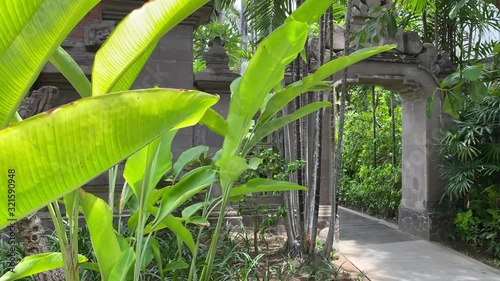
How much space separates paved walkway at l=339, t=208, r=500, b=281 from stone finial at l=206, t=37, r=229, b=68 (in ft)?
10.1

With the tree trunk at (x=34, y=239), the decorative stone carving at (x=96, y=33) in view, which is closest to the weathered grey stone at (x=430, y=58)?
the decorative stone carving at (x=96, y=33)

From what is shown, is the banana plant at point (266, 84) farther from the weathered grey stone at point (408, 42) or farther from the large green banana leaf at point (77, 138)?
the weathered grey stone at point (408, 42)

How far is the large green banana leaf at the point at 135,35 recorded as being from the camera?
48.2 inches

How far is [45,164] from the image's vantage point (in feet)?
3.25

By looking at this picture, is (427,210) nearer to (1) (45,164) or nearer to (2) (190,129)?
(2) (190,129)

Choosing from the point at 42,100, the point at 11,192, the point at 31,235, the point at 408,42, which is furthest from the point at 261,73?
the point at 408,42

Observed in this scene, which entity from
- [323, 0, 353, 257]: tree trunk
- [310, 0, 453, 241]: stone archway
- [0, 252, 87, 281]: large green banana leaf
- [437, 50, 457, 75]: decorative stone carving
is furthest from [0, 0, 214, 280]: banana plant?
[437, 50, 457, 75]: decorative stone carving

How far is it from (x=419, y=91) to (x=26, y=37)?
7.34 metres

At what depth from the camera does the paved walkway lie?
5.29 meters

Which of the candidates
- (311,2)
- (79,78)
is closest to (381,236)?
(311,2)

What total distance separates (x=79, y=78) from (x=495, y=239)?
666 cm

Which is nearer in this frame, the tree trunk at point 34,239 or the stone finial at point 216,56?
the tree trunk at point 34,239

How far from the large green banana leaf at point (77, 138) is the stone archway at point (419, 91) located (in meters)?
6.20

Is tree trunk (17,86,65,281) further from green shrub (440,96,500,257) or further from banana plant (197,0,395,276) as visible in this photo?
green shrub (440,96,500,257)
